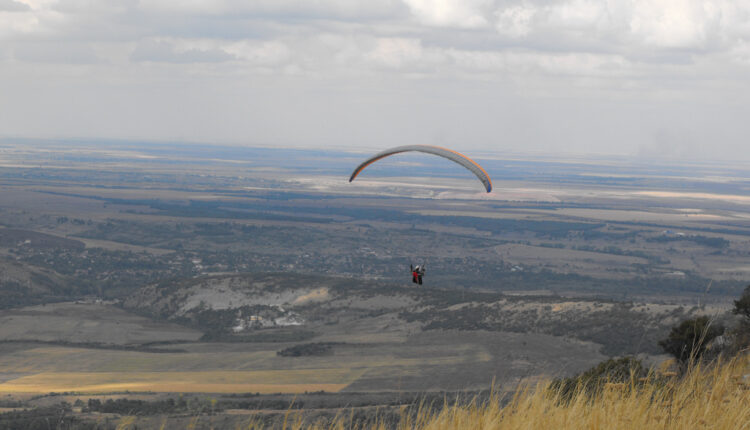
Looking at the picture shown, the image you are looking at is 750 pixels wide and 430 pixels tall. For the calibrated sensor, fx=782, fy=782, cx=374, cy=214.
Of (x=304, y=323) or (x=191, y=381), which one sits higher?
(x=191, y=381)

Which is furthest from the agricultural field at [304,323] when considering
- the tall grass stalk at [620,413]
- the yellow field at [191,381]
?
the tall grass stalk at [620,413]

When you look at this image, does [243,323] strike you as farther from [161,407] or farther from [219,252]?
[219,252]

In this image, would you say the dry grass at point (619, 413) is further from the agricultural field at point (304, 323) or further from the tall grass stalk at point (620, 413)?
the agricultural field at point (304, 323)

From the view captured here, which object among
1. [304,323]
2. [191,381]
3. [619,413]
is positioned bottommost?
[304,323]

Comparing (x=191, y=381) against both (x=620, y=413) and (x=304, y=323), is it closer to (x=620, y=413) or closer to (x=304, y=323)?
(x=304, y=323)

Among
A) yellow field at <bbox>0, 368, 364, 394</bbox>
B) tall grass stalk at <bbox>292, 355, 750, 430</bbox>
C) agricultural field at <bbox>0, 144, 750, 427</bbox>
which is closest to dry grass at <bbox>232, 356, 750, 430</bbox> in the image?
tall grass stalk at <bbox>292, 355, 750, 430</bbox>

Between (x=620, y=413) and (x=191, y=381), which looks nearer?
(x=620, y=413)

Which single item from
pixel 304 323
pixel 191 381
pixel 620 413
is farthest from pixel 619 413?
pixel 304 323

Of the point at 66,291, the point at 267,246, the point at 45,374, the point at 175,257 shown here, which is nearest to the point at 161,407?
the point at 45,374
